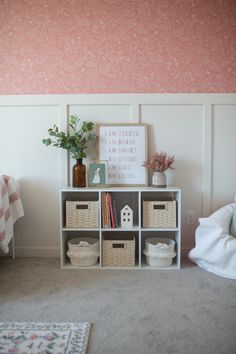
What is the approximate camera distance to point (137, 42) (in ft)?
8.02

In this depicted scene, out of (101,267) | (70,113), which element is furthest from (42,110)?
(101,267)

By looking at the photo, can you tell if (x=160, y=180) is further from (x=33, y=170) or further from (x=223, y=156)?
(x=33, y=170)

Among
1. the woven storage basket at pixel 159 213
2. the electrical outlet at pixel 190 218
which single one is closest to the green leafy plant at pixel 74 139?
the woven storage basket at pixel 159 213

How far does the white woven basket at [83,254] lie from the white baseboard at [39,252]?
0.32 m

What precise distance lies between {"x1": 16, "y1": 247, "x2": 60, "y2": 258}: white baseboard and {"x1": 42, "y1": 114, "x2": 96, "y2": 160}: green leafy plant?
2.95 feet

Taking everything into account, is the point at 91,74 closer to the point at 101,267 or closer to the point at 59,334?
the point at 101,267

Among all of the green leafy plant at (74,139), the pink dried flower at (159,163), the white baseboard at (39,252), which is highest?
the green leafy plant at (74,139)

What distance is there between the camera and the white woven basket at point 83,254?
2.25 metres

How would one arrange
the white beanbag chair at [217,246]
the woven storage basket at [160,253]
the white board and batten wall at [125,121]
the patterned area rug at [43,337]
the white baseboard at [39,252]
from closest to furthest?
1. the patterned area rug at [43,337]
2. the white beanbag chair at [217,246]
3. the woven storage basket at [160,253]
4. the white board and batten wall at [125,121]
5. the white baseboard at [39,252]

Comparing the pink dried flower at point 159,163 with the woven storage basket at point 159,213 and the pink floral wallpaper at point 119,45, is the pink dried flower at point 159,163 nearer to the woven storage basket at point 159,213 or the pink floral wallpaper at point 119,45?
the woven storage basket at point 159,213

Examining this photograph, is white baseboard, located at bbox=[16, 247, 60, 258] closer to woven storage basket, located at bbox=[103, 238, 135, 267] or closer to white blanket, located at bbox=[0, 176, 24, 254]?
white blanket, located at bbox=[0, 176, 24, 254]

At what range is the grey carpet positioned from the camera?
135cm

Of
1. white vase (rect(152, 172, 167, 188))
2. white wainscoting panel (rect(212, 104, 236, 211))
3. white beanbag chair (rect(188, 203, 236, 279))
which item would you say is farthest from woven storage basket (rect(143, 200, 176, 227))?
white wainscoting panel (rect(212, 104, 236, 211))

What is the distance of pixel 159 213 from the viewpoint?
225 centimetres
